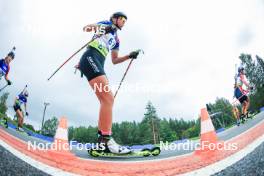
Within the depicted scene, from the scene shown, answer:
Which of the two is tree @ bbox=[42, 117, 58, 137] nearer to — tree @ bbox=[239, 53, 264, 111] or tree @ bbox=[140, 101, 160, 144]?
tree @ bbox=[140, 101, 160, 144]

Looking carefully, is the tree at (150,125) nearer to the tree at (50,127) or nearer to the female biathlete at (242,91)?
the tree at (50,127)

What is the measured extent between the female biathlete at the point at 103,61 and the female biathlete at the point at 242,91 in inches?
42.9

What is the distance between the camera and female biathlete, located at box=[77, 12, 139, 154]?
9.45ft

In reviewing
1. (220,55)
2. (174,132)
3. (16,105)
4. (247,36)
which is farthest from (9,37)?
(247,36)

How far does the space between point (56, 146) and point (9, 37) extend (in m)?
1.17

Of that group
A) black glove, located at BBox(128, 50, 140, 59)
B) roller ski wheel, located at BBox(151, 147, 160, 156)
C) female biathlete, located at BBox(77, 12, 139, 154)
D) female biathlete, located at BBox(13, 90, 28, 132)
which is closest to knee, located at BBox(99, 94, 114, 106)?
female biathlete, located at BBox(77, 12, 139, 154)

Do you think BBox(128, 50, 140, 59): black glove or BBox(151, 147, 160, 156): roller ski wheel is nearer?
BBox(151, 147, 160, 156): roller ski wheel

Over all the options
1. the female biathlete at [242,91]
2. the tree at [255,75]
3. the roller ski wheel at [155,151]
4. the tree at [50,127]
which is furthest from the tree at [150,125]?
the tree at [255,75]

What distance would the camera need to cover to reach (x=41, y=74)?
9.41ft

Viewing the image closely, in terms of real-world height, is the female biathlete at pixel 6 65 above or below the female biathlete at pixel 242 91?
above

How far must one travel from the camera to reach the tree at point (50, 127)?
9.15ft

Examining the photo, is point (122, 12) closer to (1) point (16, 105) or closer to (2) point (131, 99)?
(2) point (131, 99)

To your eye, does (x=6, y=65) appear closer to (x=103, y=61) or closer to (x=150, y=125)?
(x=103, y=61)

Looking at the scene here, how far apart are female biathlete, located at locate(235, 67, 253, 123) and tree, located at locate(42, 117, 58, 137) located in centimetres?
184
